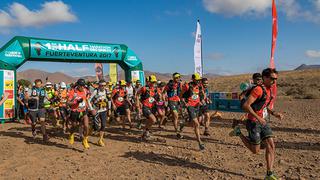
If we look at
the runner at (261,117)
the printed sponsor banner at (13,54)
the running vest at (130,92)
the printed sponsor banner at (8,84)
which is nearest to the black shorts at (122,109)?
the running vest at (130,92)

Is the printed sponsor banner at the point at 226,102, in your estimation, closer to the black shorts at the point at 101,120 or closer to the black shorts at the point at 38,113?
the black shorts at the point at 101,120

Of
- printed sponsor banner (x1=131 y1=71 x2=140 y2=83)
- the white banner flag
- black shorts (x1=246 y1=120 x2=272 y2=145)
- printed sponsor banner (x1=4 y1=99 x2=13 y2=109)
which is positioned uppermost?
the white banner flag

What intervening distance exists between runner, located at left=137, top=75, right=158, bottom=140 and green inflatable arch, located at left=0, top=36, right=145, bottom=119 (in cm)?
768

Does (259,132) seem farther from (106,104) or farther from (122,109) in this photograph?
(122,109)

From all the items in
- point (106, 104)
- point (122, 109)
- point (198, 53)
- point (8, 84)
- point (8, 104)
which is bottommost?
point (122, 109)

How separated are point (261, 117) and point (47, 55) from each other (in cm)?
1313

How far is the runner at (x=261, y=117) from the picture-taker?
5.58 m

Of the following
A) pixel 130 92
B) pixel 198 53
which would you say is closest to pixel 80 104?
pixel 130 92

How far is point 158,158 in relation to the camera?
25.6ft

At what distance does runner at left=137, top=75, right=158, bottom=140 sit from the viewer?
10.1 meters

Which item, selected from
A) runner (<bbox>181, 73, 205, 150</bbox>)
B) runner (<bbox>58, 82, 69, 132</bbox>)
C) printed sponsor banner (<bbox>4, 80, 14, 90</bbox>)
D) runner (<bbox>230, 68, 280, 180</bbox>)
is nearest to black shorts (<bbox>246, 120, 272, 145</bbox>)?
runner (<bbox>230, 68, 280, 180</bbox>)

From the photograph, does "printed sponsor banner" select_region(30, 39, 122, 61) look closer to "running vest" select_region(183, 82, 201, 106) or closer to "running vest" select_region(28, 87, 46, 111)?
"running vest" select_region(28, 87, 46, 111)

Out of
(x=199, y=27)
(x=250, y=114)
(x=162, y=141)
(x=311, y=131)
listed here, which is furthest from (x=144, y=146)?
(x=199, y=27)

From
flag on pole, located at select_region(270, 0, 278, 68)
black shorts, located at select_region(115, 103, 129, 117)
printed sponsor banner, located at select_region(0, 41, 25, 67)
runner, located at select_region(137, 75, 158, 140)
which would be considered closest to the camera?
runner, located at select_region(137, 75, 158, 140)
